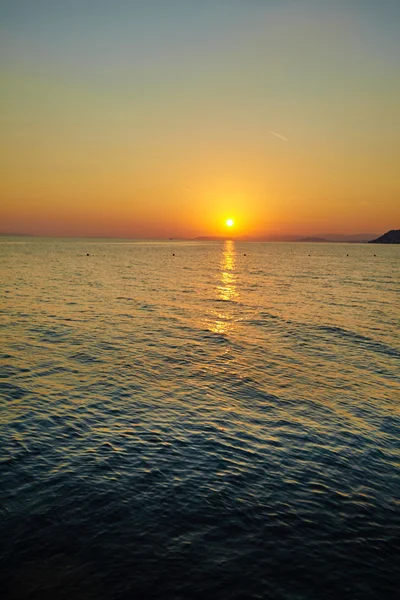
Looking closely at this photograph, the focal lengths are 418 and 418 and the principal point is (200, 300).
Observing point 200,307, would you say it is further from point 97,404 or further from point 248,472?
point 248,472

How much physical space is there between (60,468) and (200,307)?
4559 cm

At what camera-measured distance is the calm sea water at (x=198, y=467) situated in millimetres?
12180

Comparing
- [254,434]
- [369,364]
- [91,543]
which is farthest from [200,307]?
[91,543]

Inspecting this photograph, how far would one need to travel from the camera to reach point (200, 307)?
205ft

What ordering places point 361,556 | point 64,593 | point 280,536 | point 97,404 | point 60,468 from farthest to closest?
point 97,404
point 60,468
point 280,536
point 361,556
point 64,593

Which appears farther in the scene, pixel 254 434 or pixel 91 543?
pixel 254 434

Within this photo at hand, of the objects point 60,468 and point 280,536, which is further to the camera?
point 60,468

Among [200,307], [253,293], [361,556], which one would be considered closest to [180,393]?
[361,556]

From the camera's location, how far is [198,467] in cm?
1822

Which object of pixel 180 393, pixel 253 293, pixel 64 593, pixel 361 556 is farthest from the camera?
pixel 253 293

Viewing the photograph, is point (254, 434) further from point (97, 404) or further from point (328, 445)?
point (97, 404)

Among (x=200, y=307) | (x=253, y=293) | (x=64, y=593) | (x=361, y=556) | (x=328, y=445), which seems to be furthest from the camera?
(x=253, y=293)

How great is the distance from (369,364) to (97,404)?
73.3ft

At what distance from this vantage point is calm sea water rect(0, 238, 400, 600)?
12.2 meters
